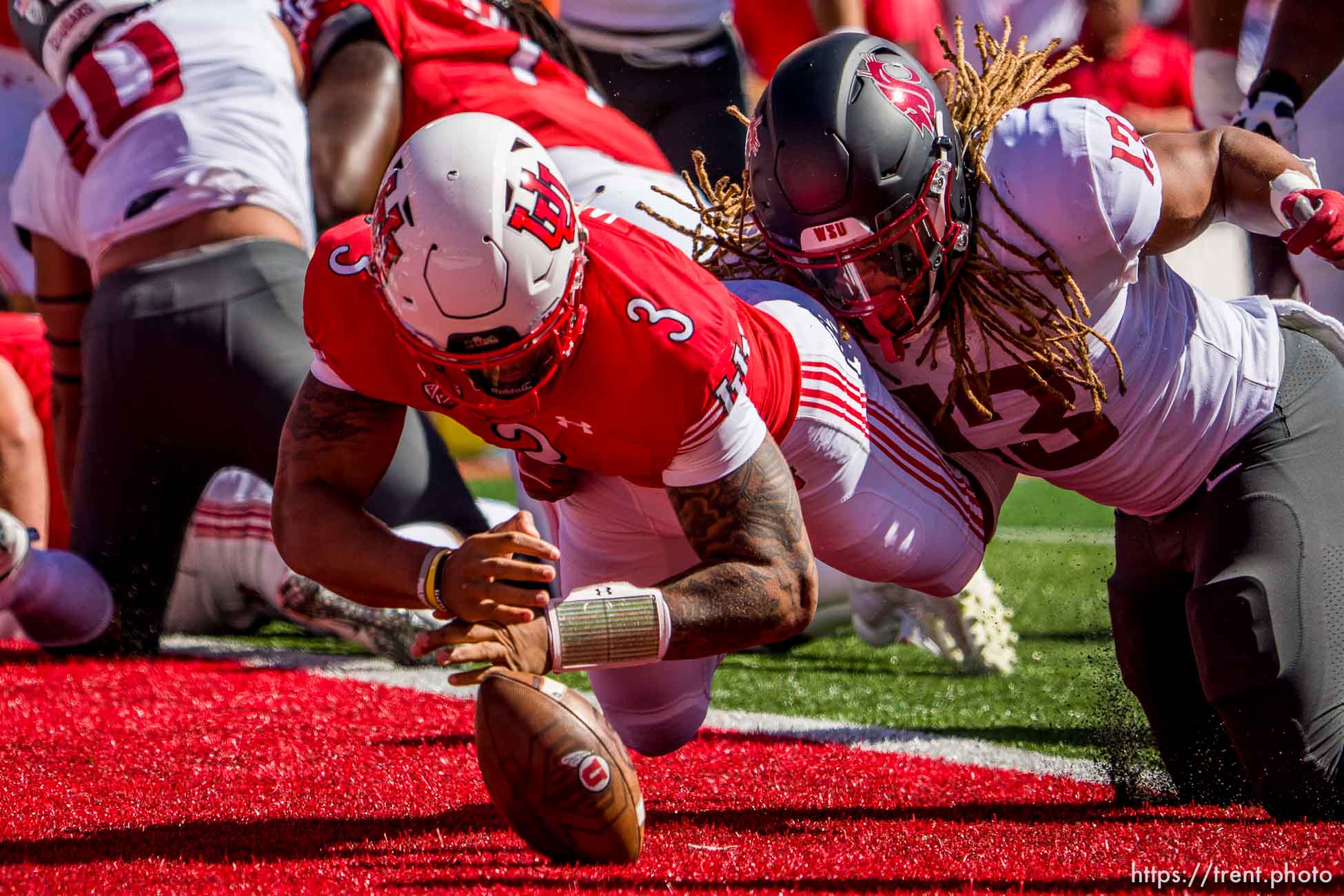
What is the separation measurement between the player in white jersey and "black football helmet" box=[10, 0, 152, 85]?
256 centimetres

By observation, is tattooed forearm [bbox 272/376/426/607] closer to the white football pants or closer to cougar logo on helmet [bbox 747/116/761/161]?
the white football pants

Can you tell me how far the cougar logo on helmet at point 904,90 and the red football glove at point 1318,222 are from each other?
65cm

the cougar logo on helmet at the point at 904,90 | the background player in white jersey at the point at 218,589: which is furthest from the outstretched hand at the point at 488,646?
the background player in white jersey at the point at 218,589

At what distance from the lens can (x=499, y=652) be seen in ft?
7.38

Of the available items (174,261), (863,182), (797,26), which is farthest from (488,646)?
(797,26)

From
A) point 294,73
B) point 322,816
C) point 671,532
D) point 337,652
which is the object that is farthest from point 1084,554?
point 322,816

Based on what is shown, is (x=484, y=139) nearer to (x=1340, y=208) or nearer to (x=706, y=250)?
(x=706, y=250)

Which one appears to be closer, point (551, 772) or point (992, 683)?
point (551, 772)

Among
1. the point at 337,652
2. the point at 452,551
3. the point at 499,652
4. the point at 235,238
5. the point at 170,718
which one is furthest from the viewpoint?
the point at 337,652

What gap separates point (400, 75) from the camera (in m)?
4.73

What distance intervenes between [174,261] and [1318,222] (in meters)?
3.06

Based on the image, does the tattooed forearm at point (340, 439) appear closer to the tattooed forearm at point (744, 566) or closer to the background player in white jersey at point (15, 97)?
the tattooed forearm at point (744, 566)

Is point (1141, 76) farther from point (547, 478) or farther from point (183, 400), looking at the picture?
point (547, 478)

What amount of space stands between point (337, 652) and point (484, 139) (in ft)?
10.4
